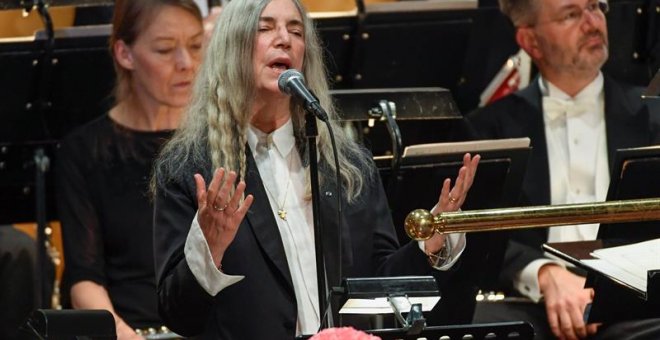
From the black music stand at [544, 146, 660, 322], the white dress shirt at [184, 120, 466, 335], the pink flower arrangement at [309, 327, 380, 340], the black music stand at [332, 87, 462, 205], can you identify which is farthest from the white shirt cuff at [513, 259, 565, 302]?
the pink flower arrangement at [309, 327, 380, 340]

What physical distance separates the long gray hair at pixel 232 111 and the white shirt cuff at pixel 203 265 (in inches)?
13.1

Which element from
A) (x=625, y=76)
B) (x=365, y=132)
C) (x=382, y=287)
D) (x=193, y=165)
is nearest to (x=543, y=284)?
(x=365, y=132)

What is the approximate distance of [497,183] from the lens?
3891 mm

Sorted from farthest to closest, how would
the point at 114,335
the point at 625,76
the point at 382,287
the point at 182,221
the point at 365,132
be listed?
the point at 625,76, the point at 365,132, the point at 182,221, the point at 114,335, the point at 382,287

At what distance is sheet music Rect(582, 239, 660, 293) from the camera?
9.59ft

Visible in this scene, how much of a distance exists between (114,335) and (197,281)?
314mm

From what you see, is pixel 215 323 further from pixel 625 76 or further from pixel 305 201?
pixel 625 76

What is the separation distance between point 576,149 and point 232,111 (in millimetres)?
1594

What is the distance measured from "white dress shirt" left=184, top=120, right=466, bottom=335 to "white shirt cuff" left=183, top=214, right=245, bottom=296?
0.96ft

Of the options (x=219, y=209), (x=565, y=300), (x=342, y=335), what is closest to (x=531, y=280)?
(x=565, y=300)

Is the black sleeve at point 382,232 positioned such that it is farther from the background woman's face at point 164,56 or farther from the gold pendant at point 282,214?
the background woman's face at point 164,56

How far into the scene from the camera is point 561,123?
15.5ft

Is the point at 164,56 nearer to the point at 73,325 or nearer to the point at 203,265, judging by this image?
the point at 203,265

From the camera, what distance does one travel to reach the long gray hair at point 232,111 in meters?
3.52
